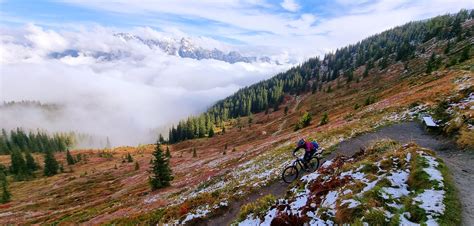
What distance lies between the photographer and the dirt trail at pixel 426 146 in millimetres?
11523

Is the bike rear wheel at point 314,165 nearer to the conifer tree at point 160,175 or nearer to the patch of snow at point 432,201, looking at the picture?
the patch of snow at point 432,201

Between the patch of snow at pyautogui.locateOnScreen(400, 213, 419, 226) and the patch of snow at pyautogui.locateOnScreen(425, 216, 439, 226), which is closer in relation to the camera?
the patch of snow at pyautogui.locateOnScreen(425, 216, 439, 226)

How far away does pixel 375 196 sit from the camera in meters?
11.5

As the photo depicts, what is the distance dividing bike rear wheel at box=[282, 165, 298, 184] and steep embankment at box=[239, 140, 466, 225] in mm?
5374

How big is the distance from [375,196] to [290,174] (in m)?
11.4

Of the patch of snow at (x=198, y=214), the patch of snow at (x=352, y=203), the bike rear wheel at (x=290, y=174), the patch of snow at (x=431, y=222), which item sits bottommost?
the patch of snow at (x=198, y=214)

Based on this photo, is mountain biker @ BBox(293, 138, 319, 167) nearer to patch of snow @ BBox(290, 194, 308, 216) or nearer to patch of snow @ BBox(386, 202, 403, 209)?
patch of snow @ BBox(290, 194, 308, 216)

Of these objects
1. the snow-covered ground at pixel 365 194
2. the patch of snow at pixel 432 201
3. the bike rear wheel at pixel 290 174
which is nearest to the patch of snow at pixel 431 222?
the snow-covered ground at pixel 365 194

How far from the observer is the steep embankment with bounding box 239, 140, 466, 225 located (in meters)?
10.2

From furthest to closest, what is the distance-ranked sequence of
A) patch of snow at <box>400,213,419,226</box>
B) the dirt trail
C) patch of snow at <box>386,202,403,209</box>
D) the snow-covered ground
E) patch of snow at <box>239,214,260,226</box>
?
patch of snow at <box>239,214,260,226</box>, the dirt trail, patch of snow at <box>386,202,403,209</box>, the snow-covered ground, patch of snow at <box>400,213,419,226</box>

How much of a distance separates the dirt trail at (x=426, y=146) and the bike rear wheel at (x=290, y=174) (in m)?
0.52

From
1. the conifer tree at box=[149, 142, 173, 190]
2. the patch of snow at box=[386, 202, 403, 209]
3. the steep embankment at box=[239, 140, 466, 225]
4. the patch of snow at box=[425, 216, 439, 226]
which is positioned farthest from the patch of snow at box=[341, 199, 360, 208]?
the conifer tree at box=[149, 142, 173, 190]

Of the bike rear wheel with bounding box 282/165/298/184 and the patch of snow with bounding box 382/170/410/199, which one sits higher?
the patch of snow with bounding box 382/170/410/199

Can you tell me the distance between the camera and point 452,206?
10242mm
